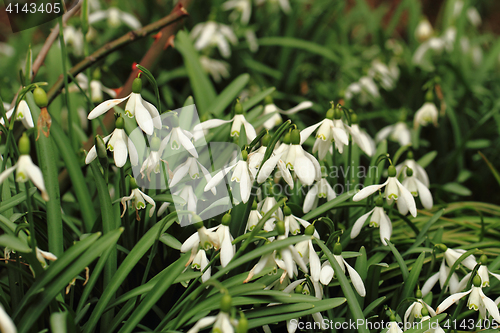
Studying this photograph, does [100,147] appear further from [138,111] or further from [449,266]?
[449,266]

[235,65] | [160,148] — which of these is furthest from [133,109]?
[235,65]

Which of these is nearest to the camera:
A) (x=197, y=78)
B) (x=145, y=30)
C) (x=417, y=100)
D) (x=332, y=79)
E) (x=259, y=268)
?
(x=259, y=268)

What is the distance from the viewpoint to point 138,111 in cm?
100

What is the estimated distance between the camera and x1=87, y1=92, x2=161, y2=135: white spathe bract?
99 cm

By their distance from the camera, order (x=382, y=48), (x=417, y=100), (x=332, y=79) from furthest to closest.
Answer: (x=332, y=79) → (x=382, y=48) → (x=417, y=100)

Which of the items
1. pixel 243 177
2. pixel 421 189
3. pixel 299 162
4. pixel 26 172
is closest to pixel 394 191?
pixel 421 189

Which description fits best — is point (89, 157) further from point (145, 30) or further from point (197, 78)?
point (197, 78)

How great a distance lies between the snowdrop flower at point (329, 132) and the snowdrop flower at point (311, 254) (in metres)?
0.31

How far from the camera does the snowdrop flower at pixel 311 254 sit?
1.00 metres

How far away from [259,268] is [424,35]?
10.2 feet

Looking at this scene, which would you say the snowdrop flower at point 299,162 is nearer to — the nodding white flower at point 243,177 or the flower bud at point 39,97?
the nodding white flower at point 243,177

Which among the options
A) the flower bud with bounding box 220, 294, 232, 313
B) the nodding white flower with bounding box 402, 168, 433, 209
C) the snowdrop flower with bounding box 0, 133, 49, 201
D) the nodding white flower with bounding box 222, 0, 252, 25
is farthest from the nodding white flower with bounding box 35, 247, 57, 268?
the nodding white flower with bounding box 222, 0, 252, 25

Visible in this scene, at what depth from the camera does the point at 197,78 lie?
2293mm

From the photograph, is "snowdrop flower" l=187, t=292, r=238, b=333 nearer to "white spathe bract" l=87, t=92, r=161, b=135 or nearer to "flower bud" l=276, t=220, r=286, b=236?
"flower bud" l=276, t=220, r=286, b=236
